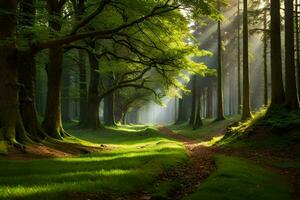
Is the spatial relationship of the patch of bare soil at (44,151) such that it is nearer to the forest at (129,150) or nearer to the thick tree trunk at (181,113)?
the forest at (129,150)

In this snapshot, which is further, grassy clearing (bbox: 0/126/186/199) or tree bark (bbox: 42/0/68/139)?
tree bark (bbox: 42/0/68/139)

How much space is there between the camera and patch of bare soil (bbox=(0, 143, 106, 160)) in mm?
15023

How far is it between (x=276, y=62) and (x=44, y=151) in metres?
13.1

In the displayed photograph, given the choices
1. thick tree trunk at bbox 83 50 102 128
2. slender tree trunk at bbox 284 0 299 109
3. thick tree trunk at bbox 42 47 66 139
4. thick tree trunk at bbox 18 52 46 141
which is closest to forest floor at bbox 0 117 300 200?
thick tree trunk at bbox 18 52 46 141

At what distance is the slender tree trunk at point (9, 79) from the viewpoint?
637 inches

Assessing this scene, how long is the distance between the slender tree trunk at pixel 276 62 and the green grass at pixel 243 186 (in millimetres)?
9550

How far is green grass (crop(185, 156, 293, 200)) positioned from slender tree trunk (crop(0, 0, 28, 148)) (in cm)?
818

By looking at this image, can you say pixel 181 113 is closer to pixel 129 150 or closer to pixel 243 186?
pixel 129 150

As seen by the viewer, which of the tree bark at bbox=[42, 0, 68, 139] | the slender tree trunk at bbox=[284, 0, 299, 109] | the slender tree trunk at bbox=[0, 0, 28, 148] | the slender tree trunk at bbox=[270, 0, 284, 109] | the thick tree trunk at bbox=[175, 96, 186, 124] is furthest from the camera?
the thick tree trunk at bbox=[175, 96, 186, 124]

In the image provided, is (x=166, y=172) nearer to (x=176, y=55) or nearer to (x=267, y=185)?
(x=267, y=185)

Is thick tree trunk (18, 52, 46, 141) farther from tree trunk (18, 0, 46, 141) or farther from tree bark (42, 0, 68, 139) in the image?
tree bark (42, 0, 68, 139)

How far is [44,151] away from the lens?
56.2 feet

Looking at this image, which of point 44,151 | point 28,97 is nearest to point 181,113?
point 28,97

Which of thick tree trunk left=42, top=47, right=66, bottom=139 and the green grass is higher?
thick tree trunk left=42, top=47, right=66, bottom=139
